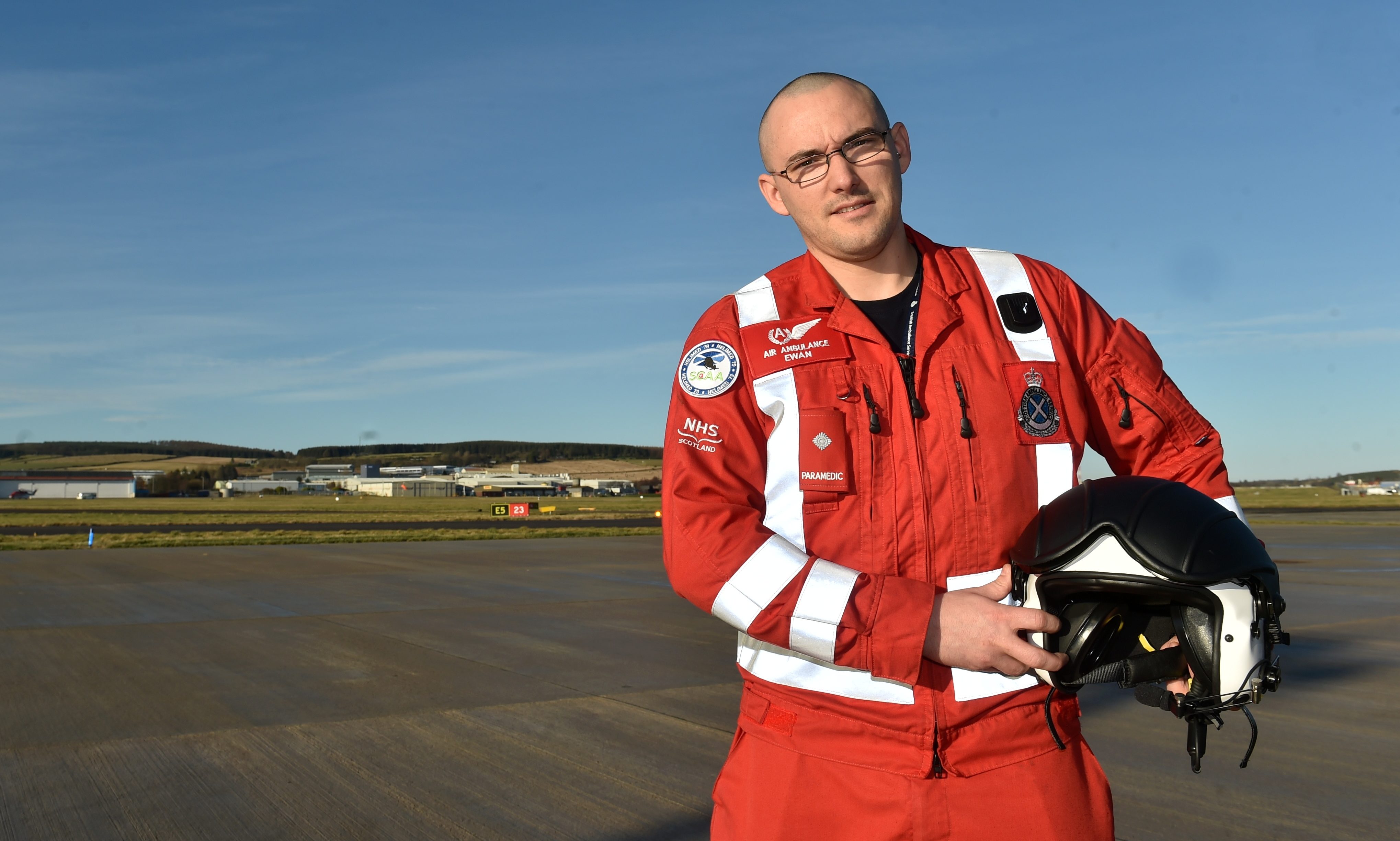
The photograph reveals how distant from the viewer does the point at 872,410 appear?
171 cm

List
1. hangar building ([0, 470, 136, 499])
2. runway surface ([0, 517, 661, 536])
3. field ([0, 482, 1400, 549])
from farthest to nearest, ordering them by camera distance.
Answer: hangar building ([0, 470, 136, 499]) → runway surface ([0, 517, 661, 536]) → field ([0, 482, 1400, 549])

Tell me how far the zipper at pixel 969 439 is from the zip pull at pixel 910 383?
6cm

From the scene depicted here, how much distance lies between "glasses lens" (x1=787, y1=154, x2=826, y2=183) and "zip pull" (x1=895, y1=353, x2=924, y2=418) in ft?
1.14

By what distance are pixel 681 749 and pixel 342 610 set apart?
7.28 m

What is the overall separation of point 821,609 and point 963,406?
446 millimetres

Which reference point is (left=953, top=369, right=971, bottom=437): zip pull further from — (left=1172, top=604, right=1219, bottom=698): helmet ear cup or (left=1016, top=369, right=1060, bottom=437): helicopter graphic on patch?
(left=1172, top=604, right=1219, bottom=698): helmet ear cup

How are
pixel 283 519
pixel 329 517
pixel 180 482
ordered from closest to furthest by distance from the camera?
pixel 283 519, pixel 329 517, pixel 180 482

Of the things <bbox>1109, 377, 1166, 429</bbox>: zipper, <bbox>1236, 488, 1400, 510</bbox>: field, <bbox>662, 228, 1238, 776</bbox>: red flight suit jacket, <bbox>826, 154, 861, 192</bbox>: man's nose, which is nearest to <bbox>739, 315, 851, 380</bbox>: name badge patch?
<bbox>662, 228, 1238, 776</bbox>: red flight suit jacket

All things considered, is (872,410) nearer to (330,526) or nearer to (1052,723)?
(1052,723)

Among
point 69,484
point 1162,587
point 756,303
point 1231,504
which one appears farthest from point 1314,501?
point 69,484

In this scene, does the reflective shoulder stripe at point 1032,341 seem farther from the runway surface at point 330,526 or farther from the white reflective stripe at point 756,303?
the runway surface at point 330,526

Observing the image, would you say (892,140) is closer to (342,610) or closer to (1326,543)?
(342,610)

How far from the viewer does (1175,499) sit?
1.61m

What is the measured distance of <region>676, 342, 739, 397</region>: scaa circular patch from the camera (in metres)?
1.70
